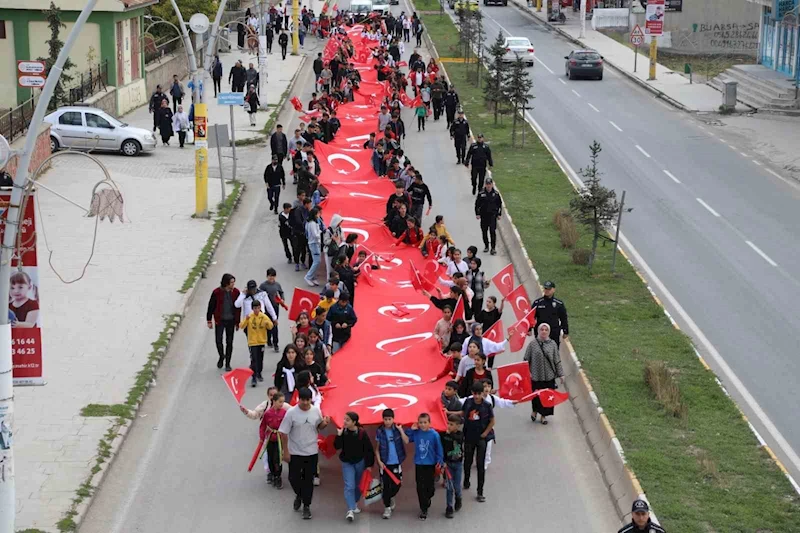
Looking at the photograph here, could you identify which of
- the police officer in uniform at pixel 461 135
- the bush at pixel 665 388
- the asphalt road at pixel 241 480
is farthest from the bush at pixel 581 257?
the police officer in uniform at pixel 461 135

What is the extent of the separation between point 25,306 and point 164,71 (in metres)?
40.0

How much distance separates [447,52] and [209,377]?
5165cm

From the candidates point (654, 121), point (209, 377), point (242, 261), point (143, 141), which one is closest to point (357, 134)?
point (143, 141)

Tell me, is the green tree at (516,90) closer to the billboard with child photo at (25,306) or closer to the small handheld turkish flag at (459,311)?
the small handheld turkish flag at (459,311)

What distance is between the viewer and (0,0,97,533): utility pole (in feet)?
41.3

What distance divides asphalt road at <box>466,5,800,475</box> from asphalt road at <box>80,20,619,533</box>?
304cm

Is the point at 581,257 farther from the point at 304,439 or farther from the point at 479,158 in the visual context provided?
the point at 304,439

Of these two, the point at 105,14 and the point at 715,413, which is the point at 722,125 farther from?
the point at 715,413

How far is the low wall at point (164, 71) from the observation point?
163ft

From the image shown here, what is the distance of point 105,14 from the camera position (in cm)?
4428

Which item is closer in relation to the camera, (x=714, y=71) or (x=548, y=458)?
(x=548, y=458)

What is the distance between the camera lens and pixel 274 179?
2950cm

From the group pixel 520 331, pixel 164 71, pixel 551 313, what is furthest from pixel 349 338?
pixel 164 71

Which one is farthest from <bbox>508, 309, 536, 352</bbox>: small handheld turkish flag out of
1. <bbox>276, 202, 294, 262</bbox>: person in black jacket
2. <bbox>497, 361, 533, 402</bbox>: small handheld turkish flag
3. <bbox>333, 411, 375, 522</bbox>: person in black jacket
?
<bbox>276, 202, 294, 262</bbox>: person in black jacket
